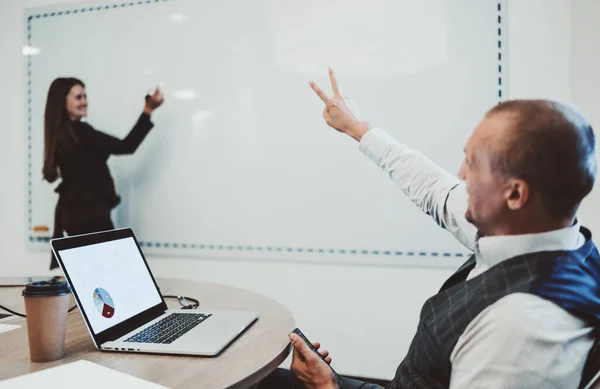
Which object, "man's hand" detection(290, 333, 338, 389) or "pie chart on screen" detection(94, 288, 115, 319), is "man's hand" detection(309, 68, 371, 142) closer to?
"man's hand" detection(290, 333, 338, 389)

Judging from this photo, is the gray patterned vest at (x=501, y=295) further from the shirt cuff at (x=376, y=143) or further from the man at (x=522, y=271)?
the shirt cuff at (x=376, y=143)

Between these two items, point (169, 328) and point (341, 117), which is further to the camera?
point (341, 117)

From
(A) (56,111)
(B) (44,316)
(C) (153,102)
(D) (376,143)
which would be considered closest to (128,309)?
(B) (44,316)

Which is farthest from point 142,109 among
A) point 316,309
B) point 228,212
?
point 316,309

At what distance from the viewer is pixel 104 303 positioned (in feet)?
3.48

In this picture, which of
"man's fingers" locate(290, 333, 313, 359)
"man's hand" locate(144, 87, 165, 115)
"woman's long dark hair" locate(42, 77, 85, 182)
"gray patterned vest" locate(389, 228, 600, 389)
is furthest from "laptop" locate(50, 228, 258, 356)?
"woman's long dark hair" locate(42, 77, 85, 182)

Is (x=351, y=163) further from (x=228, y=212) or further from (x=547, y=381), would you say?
(x=547, y=381)

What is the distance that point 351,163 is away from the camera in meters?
2.45

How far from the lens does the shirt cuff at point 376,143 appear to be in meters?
1.41

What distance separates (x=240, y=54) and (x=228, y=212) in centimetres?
88

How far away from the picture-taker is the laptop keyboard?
40.4 inches

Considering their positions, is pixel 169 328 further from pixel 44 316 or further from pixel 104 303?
pixel 44 316

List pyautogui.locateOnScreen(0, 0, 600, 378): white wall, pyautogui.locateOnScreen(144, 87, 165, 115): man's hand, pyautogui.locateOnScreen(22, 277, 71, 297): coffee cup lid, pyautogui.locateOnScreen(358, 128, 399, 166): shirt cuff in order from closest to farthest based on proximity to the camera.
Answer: pyautogui.locateOnScreen(22, 277, 71, 297): coffee cup lid, pyautogui.locateOnScreen(358, 128, 399, 166): shirt cuff, pyautogui.locateOnScreen(0, 0, 600, 378): white wall, pyautogui.locateOnScreen(144, 87, 165, 115): man's hand

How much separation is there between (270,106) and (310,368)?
1.75 metres
